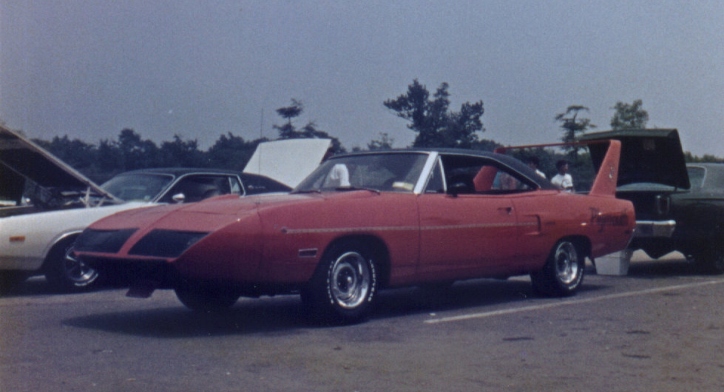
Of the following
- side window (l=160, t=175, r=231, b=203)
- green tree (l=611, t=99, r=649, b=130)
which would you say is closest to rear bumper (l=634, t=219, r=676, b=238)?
side window (l=160, t=175, r=231, b=203)

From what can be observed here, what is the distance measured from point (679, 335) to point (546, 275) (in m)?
2.37

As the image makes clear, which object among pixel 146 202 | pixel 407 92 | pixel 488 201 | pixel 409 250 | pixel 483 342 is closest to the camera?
pixel 483 342

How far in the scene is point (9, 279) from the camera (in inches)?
346

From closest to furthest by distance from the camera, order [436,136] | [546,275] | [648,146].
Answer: [546,275], [648,146], [436,136]

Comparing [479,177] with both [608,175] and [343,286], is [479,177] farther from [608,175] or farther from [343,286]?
[343,286]

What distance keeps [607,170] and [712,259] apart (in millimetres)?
2067

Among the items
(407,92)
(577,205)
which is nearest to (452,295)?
(577,205)

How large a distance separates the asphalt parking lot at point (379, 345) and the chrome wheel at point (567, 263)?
27 cm

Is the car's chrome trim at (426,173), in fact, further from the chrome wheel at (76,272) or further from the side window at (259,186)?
Result: the side window at (259,186)

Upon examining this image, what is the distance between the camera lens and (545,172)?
470 inches

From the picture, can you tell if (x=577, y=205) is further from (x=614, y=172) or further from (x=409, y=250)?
(x=409, y=250)

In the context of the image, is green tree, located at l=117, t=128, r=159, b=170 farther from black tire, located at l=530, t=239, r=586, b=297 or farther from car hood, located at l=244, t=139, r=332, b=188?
black tire, located at l=530, t=239, r=586, b=297

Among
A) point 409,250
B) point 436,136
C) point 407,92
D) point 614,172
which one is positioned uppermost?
point 407,92

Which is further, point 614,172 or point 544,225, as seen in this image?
point 614,172
